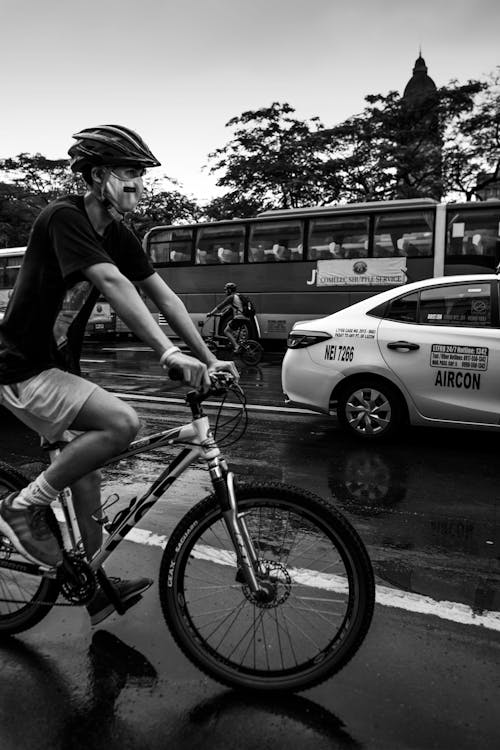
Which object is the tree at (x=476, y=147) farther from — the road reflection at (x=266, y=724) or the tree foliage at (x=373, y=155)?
the road reflection at (x=266, y=724)

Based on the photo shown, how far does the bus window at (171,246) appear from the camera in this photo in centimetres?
1744

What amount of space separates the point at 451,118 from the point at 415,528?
24.8 metres

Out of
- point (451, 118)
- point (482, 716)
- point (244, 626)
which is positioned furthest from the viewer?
point (451, 118)

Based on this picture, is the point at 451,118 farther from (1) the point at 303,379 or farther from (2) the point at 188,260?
(1) the point at 303,379

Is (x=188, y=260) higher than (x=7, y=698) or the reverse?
higher

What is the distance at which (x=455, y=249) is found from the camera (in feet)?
44.6

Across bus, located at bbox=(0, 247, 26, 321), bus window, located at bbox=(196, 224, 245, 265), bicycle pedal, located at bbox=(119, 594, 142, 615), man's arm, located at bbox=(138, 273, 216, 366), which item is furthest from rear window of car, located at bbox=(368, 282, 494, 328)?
bus, located at bbox=(0, 247, 26, 321)

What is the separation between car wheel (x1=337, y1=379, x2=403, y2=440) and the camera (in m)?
5.84

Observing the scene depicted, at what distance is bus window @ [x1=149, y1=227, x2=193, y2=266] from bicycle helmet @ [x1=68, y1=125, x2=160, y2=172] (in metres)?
15.4

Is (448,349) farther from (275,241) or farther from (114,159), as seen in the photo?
(275,241)

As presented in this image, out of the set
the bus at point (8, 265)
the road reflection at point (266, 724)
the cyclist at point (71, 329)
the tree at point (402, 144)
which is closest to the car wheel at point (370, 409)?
the cyclist at point (71, 329)

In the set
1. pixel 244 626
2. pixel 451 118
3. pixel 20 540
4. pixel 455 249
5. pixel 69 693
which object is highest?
pixel 451 118

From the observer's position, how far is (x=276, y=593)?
7.30 feet

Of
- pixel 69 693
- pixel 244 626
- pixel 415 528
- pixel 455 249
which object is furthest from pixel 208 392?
pixel 455 249
